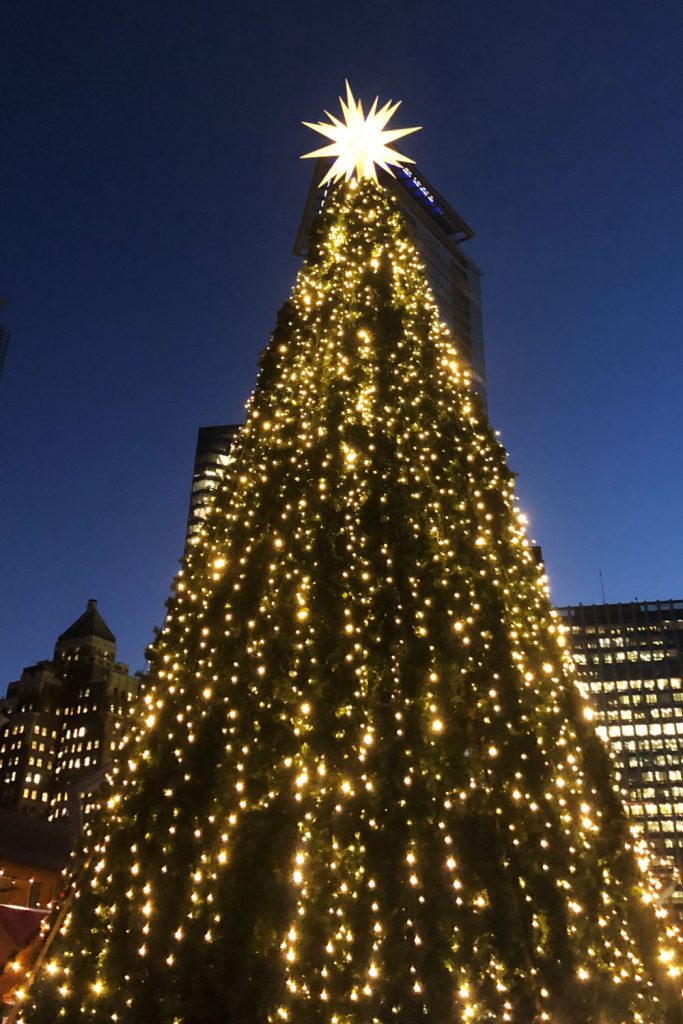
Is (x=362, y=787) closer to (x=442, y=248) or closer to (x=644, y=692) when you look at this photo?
(x=442, y=248)

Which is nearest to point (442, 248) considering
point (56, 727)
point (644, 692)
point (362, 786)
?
point (362, 786)

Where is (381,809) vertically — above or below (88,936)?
above

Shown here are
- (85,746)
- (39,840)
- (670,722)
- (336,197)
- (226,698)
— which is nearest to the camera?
(226,698)

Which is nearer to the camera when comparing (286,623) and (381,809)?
(381,809)

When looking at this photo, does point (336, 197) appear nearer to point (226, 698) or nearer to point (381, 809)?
point (226, 698)

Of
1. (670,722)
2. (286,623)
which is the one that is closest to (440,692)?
(286,623)

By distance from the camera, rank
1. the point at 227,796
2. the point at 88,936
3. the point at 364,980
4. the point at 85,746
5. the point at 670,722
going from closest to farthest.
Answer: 1. the point at 364,980
2. the point at 88,936
3. the point at 227,796
4. the point at 85,746
5. the point at 670,722

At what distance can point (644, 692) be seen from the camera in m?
99.6

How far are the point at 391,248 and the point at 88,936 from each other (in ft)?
21.7

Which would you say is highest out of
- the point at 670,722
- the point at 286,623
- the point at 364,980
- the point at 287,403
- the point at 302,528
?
the point at 670,722

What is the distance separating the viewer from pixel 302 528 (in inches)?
205

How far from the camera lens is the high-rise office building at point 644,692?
9331 centimetres

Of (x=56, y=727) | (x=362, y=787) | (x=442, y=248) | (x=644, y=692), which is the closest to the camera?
(x=362, y=787)

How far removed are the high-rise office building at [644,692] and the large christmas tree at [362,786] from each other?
311 feet
